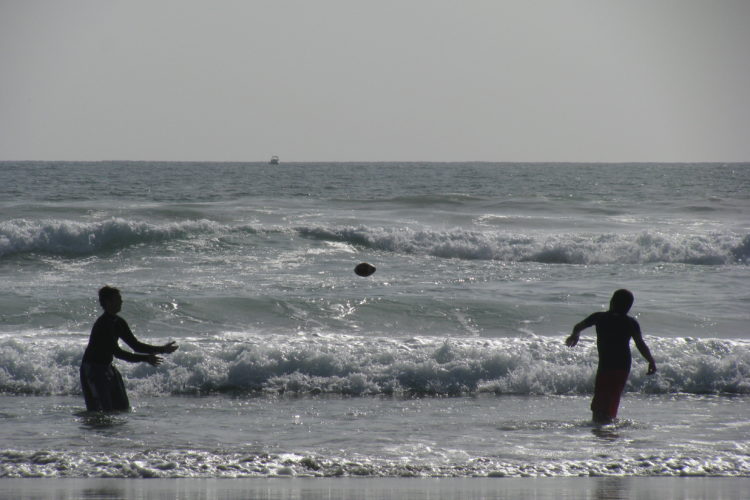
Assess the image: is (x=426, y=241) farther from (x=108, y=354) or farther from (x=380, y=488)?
(x=380, y=488)

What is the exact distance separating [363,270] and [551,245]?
6.44 meters

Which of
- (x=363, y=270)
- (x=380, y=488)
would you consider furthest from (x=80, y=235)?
(x=380, y=488)

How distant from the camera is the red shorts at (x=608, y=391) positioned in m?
8.96

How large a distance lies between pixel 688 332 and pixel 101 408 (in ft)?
28.5

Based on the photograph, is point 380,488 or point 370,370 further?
point 370,370

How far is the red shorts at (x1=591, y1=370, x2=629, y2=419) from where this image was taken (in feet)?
29.4

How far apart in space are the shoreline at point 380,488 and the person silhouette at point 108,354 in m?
1.74

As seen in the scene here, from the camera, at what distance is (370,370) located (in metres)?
11.7

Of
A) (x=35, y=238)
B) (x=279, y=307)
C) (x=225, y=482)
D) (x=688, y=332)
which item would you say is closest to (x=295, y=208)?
(x=35, y=238)

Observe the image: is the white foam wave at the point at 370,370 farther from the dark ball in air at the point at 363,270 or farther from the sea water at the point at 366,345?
the dark ball in air at the point at 363,270

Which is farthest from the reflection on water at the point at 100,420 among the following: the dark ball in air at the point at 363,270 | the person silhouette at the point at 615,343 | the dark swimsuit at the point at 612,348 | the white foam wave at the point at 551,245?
the white foam wave at the point at 551,245

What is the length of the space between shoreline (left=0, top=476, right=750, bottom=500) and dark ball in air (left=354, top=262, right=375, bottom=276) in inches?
470

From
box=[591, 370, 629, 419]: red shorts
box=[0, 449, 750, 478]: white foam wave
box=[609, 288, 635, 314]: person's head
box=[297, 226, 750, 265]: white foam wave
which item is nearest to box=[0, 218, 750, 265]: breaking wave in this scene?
box=[297, 226, 750, 265]: white foam wave

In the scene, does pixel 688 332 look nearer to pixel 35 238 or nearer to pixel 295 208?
pixel 35 238
